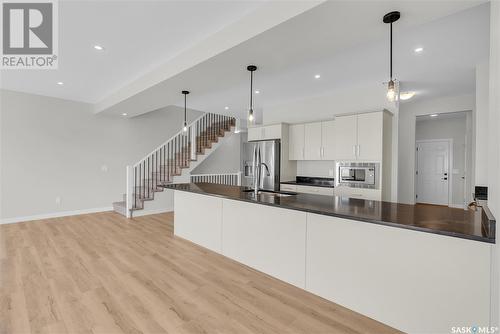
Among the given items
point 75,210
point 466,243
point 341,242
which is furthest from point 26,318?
point 75,210

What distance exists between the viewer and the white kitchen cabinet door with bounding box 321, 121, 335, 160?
183 inches

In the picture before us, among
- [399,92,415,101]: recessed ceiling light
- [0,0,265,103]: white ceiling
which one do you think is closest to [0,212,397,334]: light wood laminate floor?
[0,0,265,103]: white ceiling

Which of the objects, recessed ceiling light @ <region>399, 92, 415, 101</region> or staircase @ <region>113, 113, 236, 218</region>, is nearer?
recessed ceiling light @ <region>399, 92, 415, 101</region>

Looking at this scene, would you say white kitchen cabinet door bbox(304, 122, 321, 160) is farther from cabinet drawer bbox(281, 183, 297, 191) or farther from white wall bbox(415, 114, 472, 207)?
white wall bbox(415, 114, 472, 207)

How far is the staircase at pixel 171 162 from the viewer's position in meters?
5.62

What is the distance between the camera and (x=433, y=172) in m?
6.98

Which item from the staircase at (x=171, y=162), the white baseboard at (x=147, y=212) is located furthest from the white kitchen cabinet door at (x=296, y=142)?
the white baseboard at (x=147, y=212)

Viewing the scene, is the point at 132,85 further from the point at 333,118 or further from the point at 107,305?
the point at 333,118

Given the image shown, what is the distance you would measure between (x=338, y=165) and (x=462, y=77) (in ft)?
7.92

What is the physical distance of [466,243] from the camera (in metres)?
1.50

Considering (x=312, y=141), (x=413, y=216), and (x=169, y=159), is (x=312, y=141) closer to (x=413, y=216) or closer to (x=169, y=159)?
(x=413, y=216)

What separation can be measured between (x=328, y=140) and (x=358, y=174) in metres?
0.94

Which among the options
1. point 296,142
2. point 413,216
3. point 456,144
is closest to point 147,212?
point 296,142

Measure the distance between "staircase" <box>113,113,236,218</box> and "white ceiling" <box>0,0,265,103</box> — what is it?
6.99 feet
